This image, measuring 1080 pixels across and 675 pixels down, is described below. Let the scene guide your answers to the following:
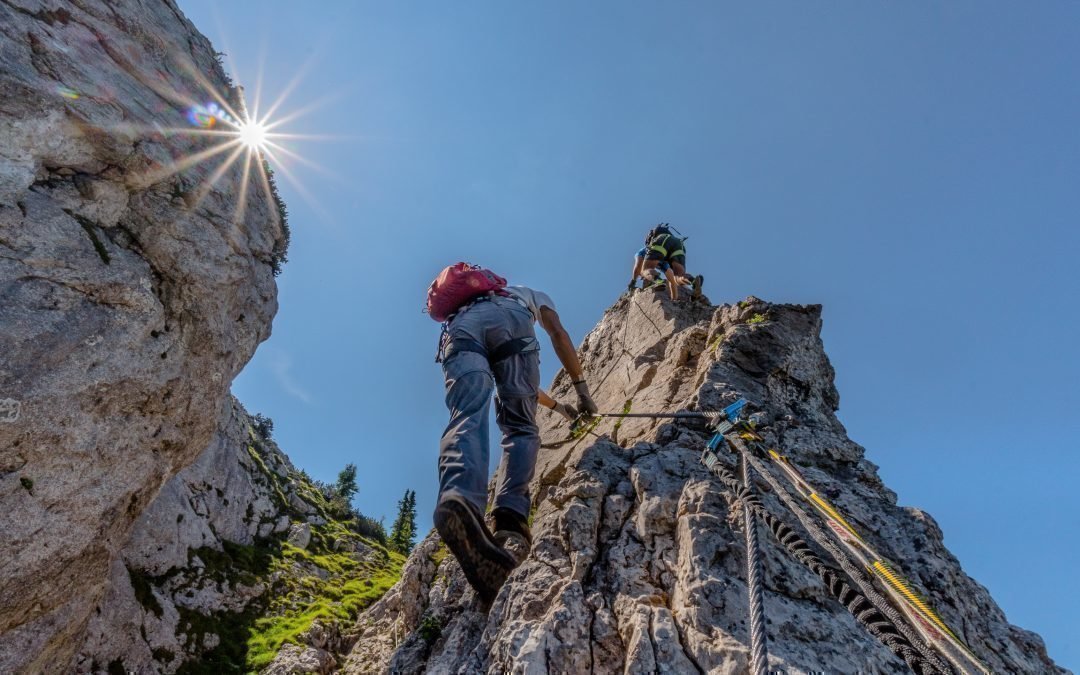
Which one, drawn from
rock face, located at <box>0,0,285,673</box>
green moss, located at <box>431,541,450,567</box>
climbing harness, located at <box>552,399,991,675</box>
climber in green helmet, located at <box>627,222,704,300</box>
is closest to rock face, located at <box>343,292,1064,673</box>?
green moss, located at <box>431,541,450,567</box>

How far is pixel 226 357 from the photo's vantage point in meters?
9.62

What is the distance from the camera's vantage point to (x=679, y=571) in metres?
4.35

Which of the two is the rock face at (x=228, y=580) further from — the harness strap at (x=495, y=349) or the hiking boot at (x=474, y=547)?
the harness strap at (x=495, y=349)

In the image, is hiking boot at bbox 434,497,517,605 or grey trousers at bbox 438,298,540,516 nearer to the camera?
hiking boot at bbox 434,497,517,605

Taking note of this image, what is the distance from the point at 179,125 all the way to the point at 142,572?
31.7 ft

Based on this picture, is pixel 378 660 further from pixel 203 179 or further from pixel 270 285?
pixel 203 179

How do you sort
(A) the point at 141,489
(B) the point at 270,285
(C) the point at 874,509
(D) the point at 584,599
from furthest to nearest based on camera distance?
(B) the point at 270,285 < (A) the point at 141,489 < (C) the point at 874,509 < (D) the point at 584,599

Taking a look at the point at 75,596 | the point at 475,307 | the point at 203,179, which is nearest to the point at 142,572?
the point at 75,596

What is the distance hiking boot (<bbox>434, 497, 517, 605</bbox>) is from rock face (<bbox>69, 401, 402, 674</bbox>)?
15.1ft

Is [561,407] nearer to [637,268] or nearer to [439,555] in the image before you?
[439,555]

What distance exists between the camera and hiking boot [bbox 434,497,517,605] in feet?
13.3

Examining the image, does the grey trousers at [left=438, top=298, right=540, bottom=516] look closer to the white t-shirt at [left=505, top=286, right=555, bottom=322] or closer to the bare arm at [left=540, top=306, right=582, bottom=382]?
the white t-shirt at [left=505, top=286, right=555, bottom=322]

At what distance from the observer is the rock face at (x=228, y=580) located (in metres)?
8.57

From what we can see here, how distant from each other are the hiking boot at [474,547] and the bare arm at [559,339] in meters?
3.23
